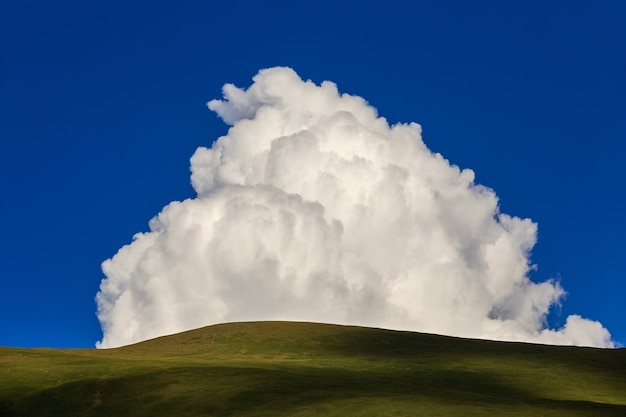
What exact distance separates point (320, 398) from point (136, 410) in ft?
52.1

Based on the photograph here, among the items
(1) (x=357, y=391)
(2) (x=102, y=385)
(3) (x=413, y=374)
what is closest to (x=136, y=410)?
(2) (x=102, y=385)

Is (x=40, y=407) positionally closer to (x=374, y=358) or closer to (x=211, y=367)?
(x=211, y=367)

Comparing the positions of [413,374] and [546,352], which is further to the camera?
[546,352]

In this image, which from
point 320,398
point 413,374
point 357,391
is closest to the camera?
point 320,398

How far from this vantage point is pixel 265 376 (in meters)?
72.0

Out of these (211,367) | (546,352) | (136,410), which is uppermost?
(546,352)

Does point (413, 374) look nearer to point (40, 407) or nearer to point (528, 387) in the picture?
point (528, 387)

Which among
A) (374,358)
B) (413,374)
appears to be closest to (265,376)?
(413,374)

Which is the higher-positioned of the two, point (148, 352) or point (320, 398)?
point (148, 352)

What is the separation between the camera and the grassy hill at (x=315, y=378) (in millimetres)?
59969

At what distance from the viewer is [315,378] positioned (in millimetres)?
73062

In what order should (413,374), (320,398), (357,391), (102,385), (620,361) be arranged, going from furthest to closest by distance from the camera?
(620,361)
(413,374)
(102,385)
(357,391)
(320,398)

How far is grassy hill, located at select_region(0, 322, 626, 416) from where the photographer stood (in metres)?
60.0

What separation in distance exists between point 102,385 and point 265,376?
15222 millimetres
